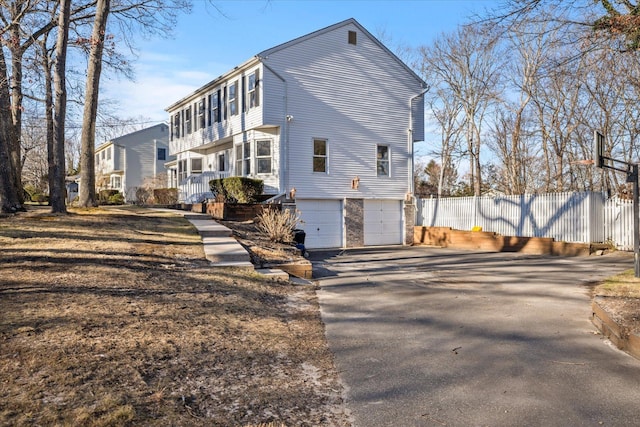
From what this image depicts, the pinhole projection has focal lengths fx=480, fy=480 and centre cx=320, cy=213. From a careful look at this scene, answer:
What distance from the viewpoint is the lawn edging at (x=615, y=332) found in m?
4.96

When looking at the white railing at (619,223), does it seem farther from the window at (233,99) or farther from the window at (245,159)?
the window at (233,99)

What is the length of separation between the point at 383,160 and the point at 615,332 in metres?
16.6

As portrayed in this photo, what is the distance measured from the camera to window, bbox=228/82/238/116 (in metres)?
20.8

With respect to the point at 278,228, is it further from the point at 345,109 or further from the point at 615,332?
the point at 345,109

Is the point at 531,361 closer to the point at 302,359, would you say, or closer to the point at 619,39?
the point at 302,359

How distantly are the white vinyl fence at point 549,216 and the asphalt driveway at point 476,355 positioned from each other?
20.6 ft

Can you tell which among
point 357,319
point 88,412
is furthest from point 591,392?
point 88,412

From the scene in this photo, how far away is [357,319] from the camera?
21.6 feet

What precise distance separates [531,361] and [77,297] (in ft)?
16.3

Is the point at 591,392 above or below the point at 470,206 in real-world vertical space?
below

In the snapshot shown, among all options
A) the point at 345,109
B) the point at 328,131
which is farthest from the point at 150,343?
the point at 345,109

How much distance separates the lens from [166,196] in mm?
25312

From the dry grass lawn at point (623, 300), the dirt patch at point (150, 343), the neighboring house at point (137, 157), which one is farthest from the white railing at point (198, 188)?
the neighboring house at point (137, 157)

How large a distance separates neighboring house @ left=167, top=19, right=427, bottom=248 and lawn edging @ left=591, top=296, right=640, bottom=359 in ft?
42.8
